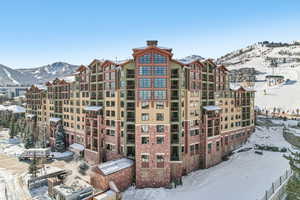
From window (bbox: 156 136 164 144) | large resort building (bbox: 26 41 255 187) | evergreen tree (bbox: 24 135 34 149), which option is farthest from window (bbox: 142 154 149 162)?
evergreen tree (bbox: 24 135 34 149)

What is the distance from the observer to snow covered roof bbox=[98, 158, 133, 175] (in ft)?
95.6

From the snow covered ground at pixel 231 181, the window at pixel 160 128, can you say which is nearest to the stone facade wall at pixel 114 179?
the snow covered ground at pixel 231 181

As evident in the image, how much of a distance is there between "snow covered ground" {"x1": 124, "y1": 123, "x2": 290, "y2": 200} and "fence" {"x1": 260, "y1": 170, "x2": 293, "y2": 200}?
77 centimetres

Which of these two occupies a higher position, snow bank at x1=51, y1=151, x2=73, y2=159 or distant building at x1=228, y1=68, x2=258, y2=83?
distant building at x1=228, y1=68, x2=258, y2=83

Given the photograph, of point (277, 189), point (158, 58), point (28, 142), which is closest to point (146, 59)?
point (158, 58)

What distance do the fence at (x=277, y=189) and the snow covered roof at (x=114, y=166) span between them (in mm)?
20455

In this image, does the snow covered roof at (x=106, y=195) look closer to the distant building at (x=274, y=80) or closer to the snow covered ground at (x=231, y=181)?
the snow covered ground at (x=231, y=181)

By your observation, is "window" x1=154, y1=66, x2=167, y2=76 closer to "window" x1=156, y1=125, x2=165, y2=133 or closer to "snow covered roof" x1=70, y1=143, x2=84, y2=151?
"window" x1=156, y1=125, x2=165, y2=133

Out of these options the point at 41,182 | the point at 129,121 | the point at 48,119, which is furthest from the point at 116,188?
the point at 48,119

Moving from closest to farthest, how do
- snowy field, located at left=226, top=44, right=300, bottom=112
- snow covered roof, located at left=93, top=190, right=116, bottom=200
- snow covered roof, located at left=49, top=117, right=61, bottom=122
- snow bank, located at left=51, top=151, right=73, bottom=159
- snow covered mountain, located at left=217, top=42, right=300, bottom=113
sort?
1. snow covered roof, located at left=93, top=190, right=116, bottom=200
2. snow bank, located at left=51, top=151, right=73, bottom=159
3. snow covered roof, located at left=49, top=117, right=61, bottom=122
4. snowy field, located at left=226, top=44, right=300, bottom=112
5. snow covered mountain, located at left=217, top=42, right=300, bottom=113

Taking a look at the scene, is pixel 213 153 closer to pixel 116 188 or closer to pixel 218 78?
pixel 218 78

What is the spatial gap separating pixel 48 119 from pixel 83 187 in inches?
1436

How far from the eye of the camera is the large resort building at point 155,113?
3133 cm

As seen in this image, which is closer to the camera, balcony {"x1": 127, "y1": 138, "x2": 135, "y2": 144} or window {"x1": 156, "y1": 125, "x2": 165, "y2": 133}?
window {"x1": 156, "y1": 125, "x2": 165, "y2": 133}
